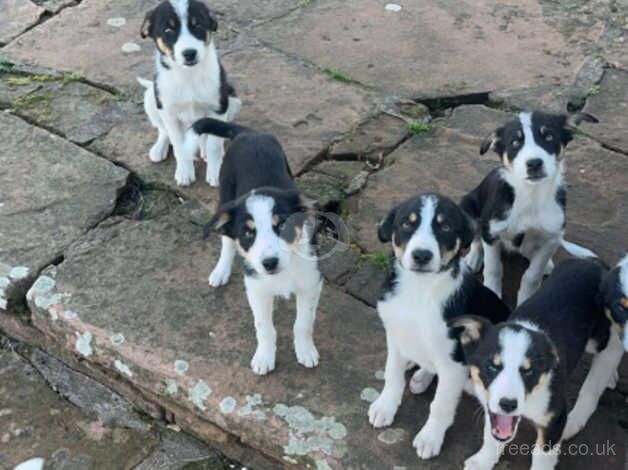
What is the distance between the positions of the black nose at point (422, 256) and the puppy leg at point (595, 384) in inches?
37.5

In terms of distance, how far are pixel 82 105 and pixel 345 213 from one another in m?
2.16

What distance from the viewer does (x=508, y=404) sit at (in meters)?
2.88

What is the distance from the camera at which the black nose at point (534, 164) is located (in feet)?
12.6

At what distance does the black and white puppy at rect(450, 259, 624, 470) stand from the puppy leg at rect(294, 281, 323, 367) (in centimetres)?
72

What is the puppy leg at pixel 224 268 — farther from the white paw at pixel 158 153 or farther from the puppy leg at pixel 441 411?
the puppy leg at pixel 441 411

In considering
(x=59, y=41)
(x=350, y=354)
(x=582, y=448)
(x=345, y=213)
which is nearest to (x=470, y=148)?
(x=345, y=213)

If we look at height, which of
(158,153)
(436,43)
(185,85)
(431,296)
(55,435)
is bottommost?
(55,435)

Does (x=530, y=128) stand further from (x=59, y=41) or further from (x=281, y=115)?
(x=59, y=41)

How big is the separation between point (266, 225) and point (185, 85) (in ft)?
5.68

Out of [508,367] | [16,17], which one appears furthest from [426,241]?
[16,17]

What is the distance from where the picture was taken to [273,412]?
3656 millimetres

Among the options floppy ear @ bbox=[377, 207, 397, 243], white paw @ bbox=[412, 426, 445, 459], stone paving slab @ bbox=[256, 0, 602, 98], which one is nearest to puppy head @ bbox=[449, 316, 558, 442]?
white paw @ bbox=[412, 426, 445, 459]

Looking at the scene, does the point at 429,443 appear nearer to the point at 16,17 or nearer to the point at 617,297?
the point at 617,297

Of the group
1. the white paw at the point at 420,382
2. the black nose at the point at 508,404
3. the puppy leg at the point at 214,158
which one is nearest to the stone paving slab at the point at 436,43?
the puppy leg at the point at 214,158
